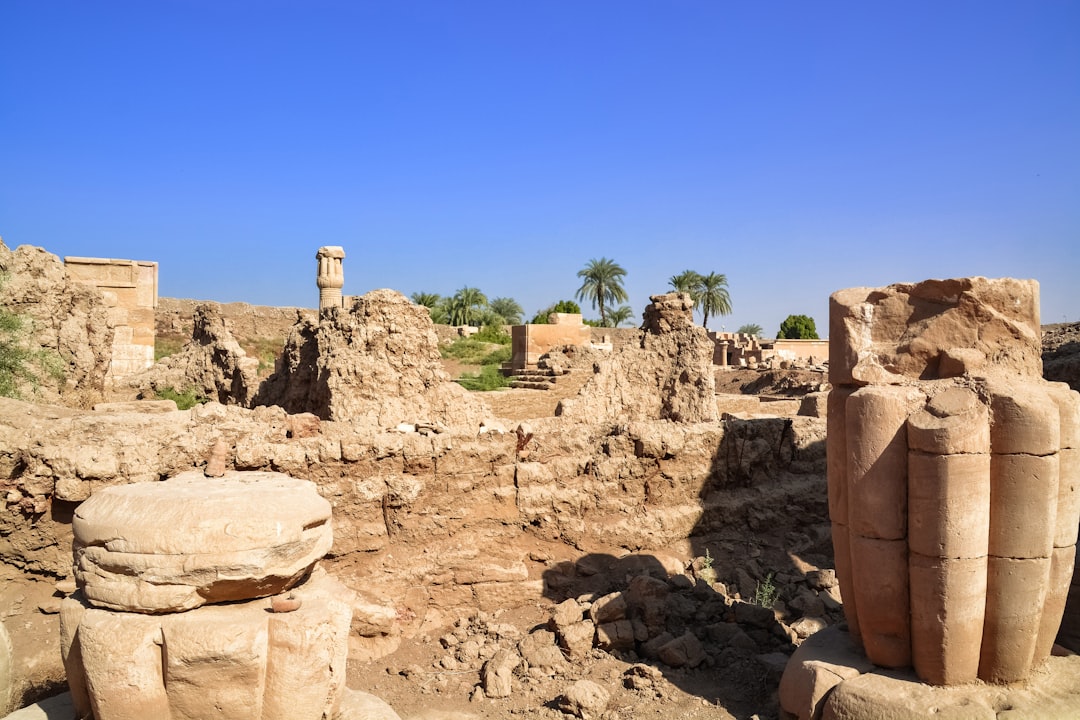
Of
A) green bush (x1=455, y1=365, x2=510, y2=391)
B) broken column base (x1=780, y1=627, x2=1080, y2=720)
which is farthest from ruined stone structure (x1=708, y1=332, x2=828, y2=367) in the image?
broken column base (x1=780, y1=627, x2=1080, y2=720)

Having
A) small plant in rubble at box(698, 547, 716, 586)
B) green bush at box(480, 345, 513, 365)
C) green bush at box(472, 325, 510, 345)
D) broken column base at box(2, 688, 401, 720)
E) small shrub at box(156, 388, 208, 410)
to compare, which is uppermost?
green bush at box(472, 325, 510, 345)

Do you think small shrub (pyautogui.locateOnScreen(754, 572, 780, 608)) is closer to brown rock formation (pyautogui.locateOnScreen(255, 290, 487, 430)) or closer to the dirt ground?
the dirt ground

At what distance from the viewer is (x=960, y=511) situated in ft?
12.4

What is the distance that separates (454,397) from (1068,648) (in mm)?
5580

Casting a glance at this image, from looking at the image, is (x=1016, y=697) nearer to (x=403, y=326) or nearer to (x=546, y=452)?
(x=546, y=452)

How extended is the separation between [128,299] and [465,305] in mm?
25273

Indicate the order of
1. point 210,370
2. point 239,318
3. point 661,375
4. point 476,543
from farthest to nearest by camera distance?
point 239,318
point 210,370
point 661,375
point 476,543

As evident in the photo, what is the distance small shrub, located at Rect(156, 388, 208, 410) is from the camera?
35.0 ft

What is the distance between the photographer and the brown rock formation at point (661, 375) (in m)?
9.93

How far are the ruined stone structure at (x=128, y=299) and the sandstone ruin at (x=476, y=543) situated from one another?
654 cm

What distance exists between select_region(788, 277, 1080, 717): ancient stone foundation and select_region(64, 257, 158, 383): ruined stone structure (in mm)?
13912

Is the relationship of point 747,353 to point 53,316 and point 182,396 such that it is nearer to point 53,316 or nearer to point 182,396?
point 182,396

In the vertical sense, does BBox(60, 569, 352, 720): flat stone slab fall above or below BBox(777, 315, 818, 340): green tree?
below

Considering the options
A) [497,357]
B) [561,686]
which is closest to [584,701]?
[561,686]
